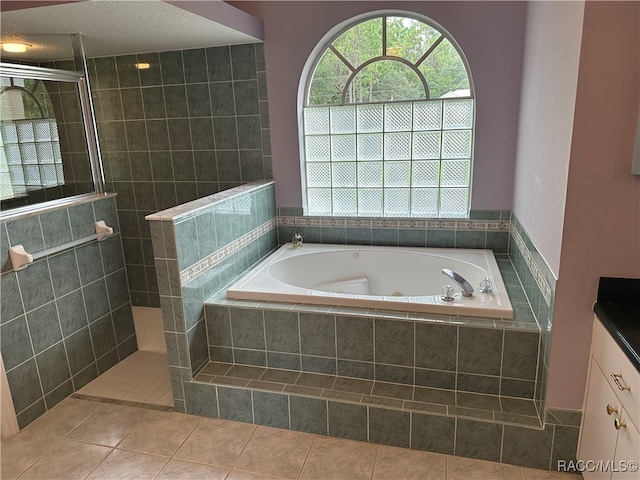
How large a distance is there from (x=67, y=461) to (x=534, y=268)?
2.41 m

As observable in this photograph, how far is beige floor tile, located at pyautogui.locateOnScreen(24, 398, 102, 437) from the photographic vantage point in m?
2.25

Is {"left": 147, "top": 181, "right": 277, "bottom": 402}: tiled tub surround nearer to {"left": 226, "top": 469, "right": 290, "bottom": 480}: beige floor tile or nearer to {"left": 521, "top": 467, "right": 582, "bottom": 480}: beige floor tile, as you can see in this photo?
{"left": 226, "top": 469, "right": 290, "bottom": 480}: beige floor tile

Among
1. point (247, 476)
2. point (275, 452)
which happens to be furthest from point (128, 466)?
point (275, 452)

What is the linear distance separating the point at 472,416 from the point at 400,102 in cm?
206

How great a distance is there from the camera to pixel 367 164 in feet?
10.6

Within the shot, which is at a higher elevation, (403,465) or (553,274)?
(553,274)

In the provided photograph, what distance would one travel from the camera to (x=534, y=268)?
2180 millimetres

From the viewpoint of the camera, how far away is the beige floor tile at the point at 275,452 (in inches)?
77.0

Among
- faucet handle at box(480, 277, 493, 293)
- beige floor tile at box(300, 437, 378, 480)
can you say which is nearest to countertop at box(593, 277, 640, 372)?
faucet handle at box(480, 277, 493, 293)

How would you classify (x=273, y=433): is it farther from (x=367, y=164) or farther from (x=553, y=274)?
(x=367, y=164)

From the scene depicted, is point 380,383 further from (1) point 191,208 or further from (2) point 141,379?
(2) point 141,379

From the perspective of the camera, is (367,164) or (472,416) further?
(367,164)

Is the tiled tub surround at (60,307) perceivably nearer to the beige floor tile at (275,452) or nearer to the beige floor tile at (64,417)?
the beige floor tile at (64,417)

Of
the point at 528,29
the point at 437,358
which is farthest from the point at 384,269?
the point at 528,29
